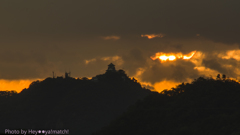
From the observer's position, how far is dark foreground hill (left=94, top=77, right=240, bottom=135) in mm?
158750

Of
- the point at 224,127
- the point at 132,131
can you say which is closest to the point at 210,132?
the point at 224,127

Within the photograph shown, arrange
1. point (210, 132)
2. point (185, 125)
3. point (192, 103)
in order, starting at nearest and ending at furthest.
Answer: point (210, 132), point (185, 125), point (192, 103)

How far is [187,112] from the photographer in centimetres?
16838

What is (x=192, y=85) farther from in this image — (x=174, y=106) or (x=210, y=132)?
(x=210, y=132)

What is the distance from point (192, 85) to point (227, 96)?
1247cm

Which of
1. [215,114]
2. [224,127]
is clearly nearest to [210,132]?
[224,127]

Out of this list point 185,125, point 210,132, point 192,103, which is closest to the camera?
point 210,132

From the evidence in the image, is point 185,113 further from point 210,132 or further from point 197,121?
point 210,132

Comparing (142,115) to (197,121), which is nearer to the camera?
(197,121)

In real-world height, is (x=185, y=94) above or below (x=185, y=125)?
above

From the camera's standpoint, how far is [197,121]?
16238cm

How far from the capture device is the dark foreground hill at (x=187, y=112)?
15875 cm

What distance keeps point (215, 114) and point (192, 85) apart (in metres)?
18.2

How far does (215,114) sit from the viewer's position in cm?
16500
